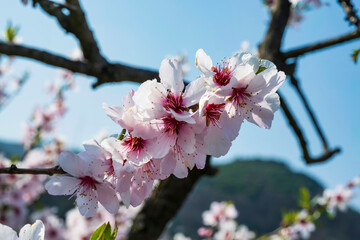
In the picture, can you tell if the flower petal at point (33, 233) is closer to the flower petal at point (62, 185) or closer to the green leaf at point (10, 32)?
the flower petal at point (62, 185)

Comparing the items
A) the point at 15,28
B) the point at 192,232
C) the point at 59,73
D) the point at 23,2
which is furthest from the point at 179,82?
the point at 192,232

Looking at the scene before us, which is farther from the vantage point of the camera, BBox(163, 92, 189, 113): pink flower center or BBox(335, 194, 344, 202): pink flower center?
BBox(335, 194, 344, 202): pink flower center

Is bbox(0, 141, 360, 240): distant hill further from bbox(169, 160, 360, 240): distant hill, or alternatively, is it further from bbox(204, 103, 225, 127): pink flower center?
bbox(204, 103, 225, 127): pink flower center

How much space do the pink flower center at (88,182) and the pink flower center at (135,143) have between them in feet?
0.37

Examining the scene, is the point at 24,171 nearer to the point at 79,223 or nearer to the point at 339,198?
the point at 79,223

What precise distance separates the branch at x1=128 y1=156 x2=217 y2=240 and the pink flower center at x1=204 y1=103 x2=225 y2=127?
94cm

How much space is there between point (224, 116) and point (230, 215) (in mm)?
2958

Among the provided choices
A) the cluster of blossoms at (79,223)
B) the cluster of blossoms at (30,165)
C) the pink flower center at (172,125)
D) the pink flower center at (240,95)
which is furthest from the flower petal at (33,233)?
the cluster of blossoms at (30,165)

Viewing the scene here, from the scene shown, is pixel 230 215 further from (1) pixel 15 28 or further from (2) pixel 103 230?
(2) pixel 103 230

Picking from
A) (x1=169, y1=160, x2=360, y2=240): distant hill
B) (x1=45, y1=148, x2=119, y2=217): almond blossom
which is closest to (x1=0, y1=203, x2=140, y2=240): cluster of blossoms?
(x1=45, y1=148, x2=119, y2=217): almond blossom

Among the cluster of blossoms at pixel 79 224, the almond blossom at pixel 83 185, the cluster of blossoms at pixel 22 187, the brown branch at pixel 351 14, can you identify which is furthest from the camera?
the cluster of blossoms at pixel 22 187

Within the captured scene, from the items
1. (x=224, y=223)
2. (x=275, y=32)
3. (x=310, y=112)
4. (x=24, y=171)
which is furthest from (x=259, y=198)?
(x=24, y=171)

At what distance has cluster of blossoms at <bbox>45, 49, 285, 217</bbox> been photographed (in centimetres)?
53

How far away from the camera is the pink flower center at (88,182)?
62 cm
